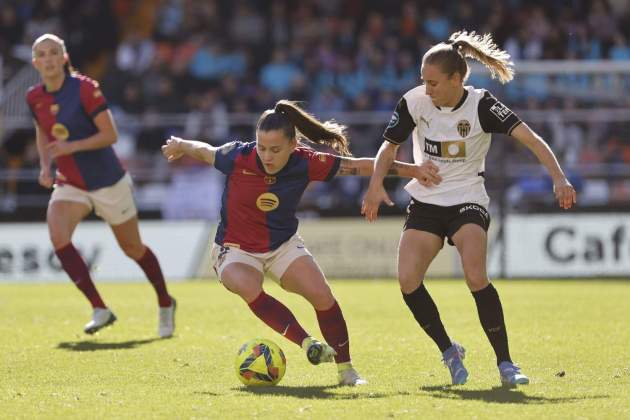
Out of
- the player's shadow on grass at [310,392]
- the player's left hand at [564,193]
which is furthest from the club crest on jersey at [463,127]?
the player's shadow on grass at [310,392]

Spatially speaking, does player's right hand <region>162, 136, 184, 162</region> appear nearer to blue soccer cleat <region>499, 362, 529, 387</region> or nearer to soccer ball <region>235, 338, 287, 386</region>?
soccer ball <region>235, 338, 287, 386</region>

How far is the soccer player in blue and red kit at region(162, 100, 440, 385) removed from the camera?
7.27m

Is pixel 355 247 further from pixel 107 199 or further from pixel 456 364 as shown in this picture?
pixel 456 364

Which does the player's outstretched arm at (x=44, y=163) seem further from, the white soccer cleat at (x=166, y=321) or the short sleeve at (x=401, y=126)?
the short sleeve at (x=401, y=126)

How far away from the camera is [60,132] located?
33.6 feet

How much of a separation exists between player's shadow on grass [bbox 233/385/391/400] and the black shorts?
1113mm

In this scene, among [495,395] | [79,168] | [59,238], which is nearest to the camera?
[495,395]

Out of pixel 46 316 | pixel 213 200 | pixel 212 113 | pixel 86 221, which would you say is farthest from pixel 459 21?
pixel 46 316

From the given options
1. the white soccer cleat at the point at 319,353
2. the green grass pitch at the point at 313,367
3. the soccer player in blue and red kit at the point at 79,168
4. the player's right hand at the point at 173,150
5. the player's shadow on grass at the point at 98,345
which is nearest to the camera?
the green grass pitch at the point at 313,367

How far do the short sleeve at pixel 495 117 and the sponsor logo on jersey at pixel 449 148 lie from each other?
0.18m

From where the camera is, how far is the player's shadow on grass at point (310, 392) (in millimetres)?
6620

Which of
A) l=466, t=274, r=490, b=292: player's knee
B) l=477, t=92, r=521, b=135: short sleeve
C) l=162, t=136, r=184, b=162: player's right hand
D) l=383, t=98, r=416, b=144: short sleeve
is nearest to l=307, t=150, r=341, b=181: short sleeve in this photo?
l=383, t=98, r=416, b=144: short sleeve

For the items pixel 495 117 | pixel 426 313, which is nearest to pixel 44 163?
pixel 426 313

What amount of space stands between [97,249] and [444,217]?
11403mm
